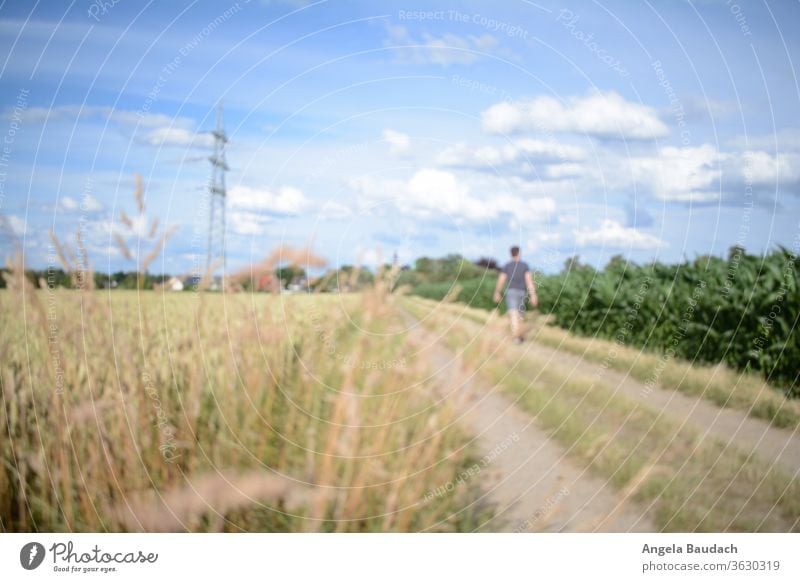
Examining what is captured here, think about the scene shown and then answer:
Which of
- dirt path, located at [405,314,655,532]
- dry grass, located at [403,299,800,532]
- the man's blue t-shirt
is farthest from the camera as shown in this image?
the man's blue t-shirt

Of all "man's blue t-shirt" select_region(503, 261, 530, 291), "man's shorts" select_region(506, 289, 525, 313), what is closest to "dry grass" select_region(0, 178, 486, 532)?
"man's shorts" select_region(506, 289, 525, 313)

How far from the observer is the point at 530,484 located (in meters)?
4.25

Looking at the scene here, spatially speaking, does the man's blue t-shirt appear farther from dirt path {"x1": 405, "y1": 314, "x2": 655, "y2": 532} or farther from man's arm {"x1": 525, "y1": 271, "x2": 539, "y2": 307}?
dirt path {"x1": 405, "y1": 314, "x2": 655, "y2": 532}

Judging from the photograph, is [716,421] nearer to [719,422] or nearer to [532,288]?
[719,422]

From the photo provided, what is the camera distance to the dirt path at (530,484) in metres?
3.71

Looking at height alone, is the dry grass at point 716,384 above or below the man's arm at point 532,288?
below

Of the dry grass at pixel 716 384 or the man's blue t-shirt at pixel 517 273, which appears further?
the man's blue t-shirt at pixel 517 273

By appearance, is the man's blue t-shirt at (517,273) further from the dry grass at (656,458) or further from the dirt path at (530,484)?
the dirt path at (530,484)

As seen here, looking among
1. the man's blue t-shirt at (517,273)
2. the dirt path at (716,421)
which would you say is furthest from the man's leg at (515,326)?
the man's blue t-shirt at (517,273)

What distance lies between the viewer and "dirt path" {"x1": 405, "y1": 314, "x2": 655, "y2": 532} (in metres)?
3.71

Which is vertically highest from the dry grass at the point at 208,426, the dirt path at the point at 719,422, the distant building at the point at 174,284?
the distant building at the point at 174,284
